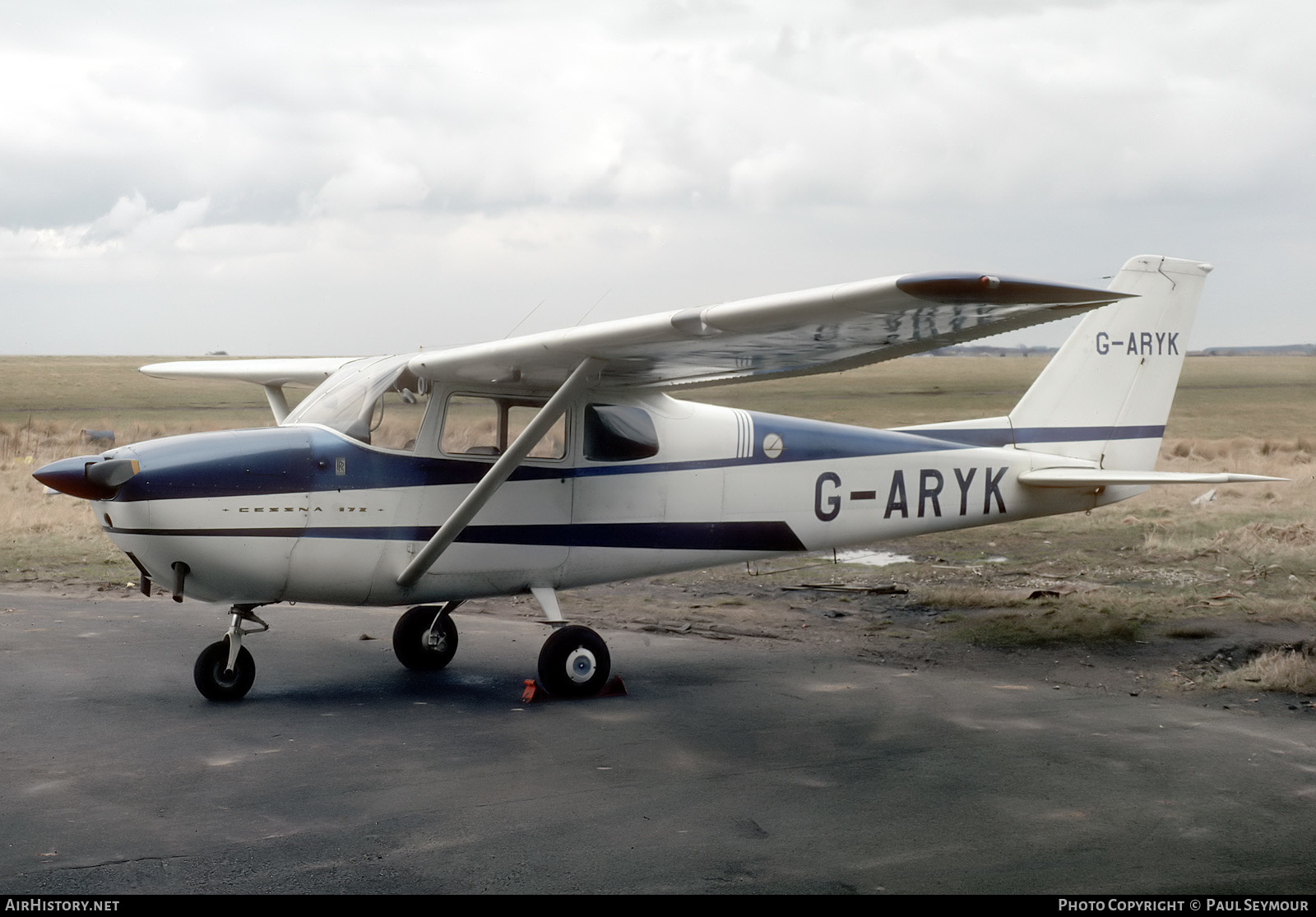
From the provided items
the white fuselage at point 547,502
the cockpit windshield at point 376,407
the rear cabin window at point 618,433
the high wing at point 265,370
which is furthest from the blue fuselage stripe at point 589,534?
the high wing at point 265,370

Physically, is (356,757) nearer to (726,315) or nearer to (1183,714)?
(726,315)

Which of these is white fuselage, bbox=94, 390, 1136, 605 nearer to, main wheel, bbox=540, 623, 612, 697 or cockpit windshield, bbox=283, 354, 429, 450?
cockpit windshield, bbox=283, 354, 429, 450

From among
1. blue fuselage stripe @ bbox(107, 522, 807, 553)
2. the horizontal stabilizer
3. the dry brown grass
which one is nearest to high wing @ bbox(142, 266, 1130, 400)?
blue fuselage stripe @ bbox(107, 522, 807, 553)

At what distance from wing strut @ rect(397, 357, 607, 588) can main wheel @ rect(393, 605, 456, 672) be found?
4.21 ft

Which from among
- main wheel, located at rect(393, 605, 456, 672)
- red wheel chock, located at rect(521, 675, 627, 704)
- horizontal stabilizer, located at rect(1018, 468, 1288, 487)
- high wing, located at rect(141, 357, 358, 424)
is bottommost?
red wheel chock, located at rect(521, 675, 627, 704)

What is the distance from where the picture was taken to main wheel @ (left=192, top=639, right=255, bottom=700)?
802 centimetres

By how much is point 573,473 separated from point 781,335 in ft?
7.26

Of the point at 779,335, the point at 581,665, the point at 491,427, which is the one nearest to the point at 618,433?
the point at 491,427

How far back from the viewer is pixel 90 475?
23.6 feet

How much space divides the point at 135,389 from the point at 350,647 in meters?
64.7

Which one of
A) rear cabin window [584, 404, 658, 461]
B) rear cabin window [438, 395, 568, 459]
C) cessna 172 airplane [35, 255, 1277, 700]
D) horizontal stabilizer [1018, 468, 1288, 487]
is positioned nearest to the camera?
cessna 172 airplane [35, 255, 1277, 700]

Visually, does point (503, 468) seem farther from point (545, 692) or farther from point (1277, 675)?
point (1277, 675)

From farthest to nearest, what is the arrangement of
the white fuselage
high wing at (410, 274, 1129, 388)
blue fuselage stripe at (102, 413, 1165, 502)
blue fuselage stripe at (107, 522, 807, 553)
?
blue fuselage stripe at (107, 522, 807, 553) < the white fuselage < blue fuselage stripe at (102, 413, 1165, 502) < high wing at (410, 274, 1129, 388)

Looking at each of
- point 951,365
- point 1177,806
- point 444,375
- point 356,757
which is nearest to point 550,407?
point 444,375
